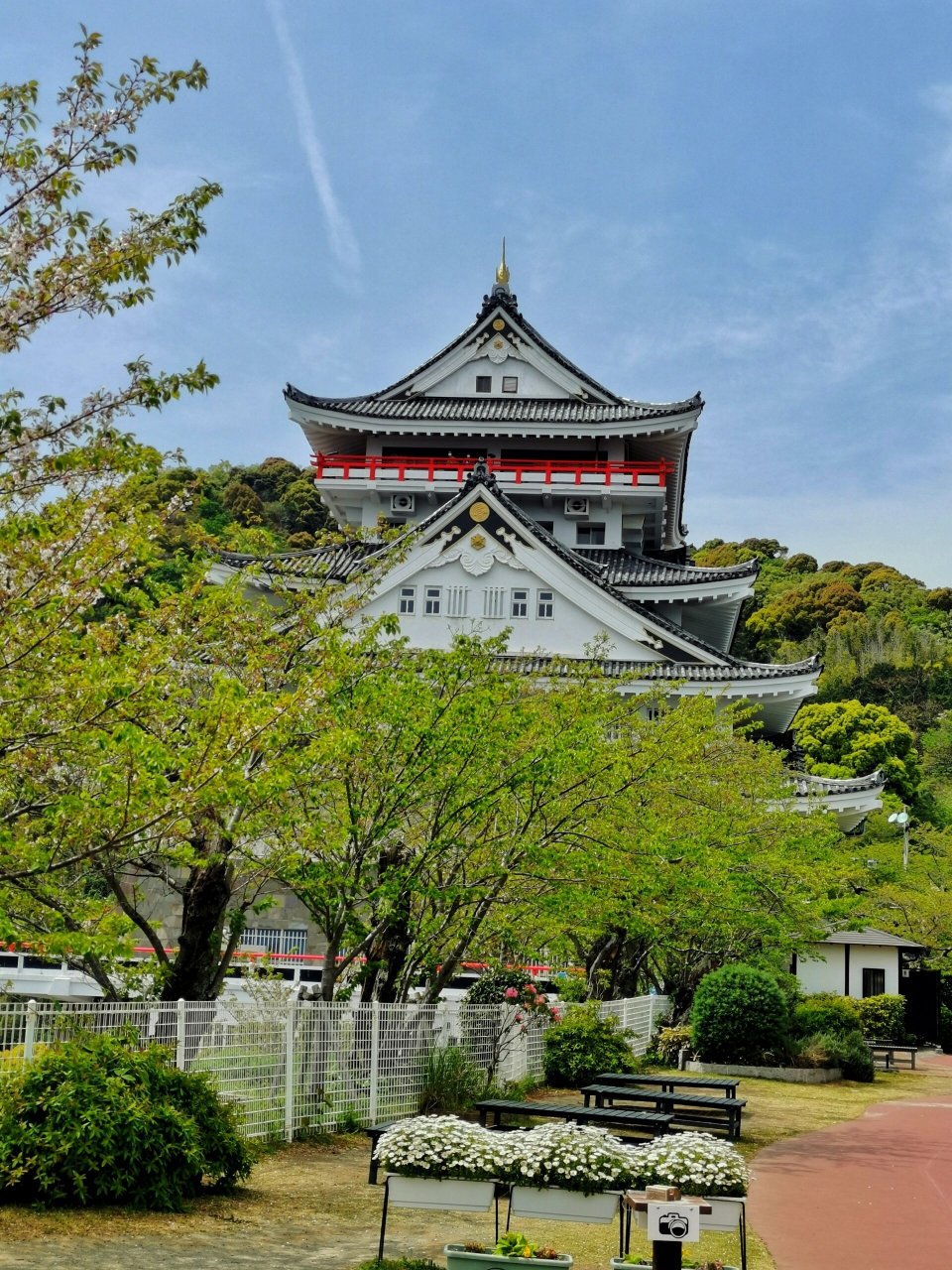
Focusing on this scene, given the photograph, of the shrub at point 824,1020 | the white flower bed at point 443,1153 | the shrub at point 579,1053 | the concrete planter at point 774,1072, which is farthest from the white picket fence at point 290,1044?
the shrub at point 824,1020

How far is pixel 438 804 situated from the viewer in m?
14.9

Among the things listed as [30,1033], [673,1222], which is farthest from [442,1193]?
[30,1033]

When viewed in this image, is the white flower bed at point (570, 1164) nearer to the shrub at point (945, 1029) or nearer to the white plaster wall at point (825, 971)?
the white plaster wall at point (825, 971)

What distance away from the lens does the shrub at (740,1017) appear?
22469mm

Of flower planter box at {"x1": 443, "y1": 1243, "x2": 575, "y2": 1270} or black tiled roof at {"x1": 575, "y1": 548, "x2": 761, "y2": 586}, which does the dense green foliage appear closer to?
black tiled roof at {"x1": 575, "y1": 548, "x2": 761, "y2": 586}

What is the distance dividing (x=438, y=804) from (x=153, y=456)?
25.0 feet

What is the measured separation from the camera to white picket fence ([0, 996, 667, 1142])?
10133mm

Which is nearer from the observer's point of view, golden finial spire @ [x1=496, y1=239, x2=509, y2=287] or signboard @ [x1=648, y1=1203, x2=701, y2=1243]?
signboard @ [x1=648, y1=1203, x2=701, y2=1243]

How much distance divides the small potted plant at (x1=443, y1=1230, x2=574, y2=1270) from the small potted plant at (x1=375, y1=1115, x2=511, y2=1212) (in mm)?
973

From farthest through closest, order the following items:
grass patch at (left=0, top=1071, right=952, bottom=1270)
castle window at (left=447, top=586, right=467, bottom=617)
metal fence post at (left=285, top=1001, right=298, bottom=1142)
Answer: castle window at (left=447, top=586, right=467, bottom=617)
metal fence post at (left=285, top=1001, right=298, bottom=1142)
grass patch at (left=0, top=1071, right=952, bottom=1270)

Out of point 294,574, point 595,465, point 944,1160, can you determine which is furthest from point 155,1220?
point 595,465

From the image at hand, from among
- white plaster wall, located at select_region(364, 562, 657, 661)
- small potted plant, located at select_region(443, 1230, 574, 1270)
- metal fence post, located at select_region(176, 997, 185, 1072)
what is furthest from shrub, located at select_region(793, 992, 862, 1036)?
small potted plant, located at select_region(443, 1230, 574, 1270)

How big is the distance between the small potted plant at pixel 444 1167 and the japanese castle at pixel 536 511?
24.5 meters

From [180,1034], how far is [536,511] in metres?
31.3
